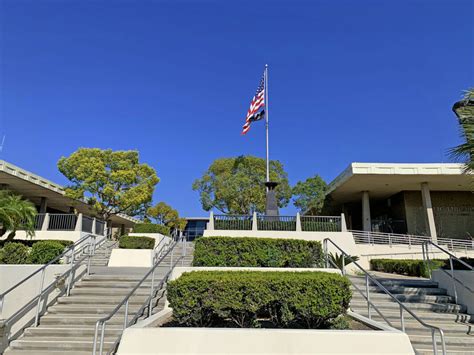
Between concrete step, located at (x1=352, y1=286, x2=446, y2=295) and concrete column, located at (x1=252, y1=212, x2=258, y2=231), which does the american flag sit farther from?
concrete step, located at (x1=352, y1=286, x2=446, y2=295)

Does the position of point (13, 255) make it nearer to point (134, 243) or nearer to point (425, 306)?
point (134, 243)

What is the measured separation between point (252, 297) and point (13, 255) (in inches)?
316

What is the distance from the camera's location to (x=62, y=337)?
580 cm

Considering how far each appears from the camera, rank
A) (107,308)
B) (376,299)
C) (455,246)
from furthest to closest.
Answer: (455,246) < (376,299) < (107,308)

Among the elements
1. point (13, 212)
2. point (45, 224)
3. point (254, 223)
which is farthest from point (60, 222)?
point (254, 223)

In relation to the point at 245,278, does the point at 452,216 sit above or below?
above

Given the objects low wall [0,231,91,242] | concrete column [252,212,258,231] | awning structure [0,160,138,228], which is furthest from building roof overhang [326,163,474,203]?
awning structure [0,160,138,228]

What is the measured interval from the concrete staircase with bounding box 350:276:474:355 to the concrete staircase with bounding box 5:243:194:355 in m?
4.96

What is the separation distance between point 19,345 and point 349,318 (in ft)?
19.9

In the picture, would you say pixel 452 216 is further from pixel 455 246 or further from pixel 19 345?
pixel 19 345

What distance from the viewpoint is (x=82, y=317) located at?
6277mm

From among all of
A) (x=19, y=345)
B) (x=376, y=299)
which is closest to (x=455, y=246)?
(x=376, y=299)

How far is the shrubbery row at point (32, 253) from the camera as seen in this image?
8.78 meters

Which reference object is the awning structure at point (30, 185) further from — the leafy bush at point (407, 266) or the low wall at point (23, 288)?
the leafy bush at point (407, 266)
